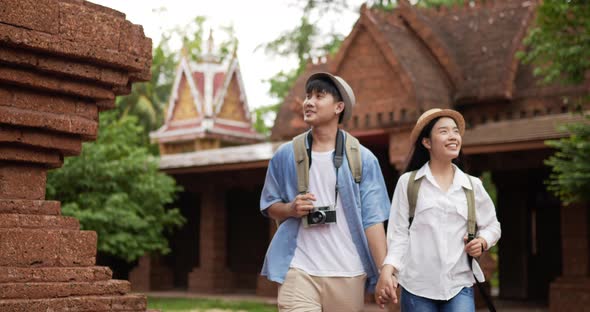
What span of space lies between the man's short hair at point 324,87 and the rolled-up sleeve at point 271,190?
16.1 inches

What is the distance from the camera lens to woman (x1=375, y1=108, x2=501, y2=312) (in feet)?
13.0

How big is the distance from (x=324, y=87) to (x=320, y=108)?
125 millimetres

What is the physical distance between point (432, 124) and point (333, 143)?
1.68ft

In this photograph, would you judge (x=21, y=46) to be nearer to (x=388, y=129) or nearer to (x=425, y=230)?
(x=425, y=230)

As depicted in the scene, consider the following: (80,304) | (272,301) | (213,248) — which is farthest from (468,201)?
(213,248)

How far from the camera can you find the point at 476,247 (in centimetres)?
395

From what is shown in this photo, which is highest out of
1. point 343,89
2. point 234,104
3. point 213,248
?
point 234,104

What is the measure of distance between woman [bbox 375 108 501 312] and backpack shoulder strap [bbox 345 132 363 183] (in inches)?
8.4

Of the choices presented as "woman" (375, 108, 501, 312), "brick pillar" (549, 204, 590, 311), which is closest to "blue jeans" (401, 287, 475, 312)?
"woman" (375, 108, 501, 312)

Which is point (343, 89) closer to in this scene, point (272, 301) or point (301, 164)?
point (301, 164)

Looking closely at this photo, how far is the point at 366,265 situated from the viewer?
164 inches

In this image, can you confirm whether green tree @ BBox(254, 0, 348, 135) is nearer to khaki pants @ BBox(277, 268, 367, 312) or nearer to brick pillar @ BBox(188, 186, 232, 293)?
brick pillar @ BBox(188, 186, 232, 293)

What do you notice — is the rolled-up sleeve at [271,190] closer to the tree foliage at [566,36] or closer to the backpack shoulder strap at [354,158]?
the backpack shoulder strap at [354,158]

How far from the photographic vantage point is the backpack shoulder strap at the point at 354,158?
421 cm
